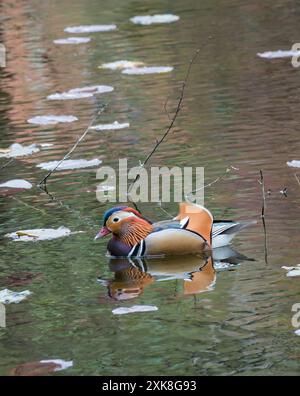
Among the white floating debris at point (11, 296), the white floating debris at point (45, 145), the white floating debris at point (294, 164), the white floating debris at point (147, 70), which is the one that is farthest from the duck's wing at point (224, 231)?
the white floating debris at point (147, 70)

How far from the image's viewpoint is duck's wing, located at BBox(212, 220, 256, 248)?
659 centimetres

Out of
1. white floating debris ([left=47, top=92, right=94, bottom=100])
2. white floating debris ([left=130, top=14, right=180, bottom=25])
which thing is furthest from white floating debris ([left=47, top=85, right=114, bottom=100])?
white floating debris ([left=130, top=14, right=180, bottom=25])

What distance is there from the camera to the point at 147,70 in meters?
11.0

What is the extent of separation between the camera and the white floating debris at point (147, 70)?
35.7 ft

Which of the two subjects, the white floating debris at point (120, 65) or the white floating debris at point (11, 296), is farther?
the white floating debris at point (120, 65)

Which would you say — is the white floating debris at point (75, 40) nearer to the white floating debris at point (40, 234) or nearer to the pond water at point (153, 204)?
the pond water at point (153, 204)

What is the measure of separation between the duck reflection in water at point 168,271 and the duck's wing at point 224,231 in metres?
0.04

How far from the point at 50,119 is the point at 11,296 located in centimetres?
381

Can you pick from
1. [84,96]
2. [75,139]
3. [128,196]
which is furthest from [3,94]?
[128,196]

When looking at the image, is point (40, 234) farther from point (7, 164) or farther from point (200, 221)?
point (7, 164)

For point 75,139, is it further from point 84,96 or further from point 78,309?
point 78,309

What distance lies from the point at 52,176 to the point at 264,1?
5954 mm

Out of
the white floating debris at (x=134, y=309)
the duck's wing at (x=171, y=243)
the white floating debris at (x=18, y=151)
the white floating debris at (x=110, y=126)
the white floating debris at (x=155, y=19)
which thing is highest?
the white floating debris at (x=134, y=309)

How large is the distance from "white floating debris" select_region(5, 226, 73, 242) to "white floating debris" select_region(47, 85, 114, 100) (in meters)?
3.43
